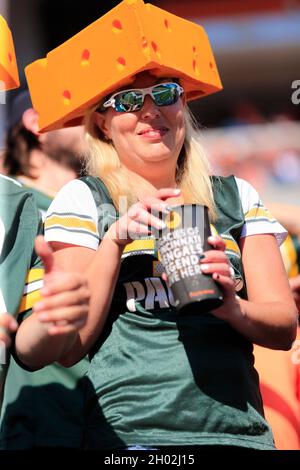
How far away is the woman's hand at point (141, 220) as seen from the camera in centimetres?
179

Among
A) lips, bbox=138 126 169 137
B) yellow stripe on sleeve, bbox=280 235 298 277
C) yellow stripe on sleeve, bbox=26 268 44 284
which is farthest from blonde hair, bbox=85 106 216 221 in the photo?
yellow stripe on sleeve, bbox=280 235 298 277

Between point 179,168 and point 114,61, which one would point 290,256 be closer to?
point 179,168

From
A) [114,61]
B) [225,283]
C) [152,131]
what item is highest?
[114,61]

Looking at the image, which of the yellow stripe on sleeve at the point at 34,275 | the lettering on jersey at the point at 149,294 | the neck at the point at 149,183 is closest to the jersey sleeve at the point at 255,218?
the neck at the point at 149,183

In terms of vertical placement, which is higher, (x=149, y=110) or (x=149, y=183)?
(x=149, y=110)

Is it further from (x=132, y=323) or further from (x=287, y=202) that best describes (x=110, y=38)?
(x=287, y=202)

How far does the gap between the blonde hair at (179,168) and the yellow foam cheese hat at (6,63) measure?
0.20m

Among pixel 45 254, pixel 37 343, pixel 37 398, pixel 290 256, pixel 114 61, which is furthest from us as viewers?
pixel 290 256

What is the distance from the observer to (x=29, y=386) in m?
2.39

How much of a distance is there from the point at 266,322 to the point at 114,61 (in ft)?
2.28

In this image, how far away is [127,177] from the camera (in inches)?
84.7

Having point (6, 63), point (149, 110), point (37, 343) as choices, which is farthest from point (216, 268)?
point (6, 63)

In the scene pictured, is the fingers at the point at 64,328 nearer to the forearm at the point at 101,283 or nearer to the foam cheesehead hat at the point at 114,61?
the forearm at the point at 101,283

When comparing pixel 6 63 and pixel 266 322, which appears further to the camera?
pixel 6 63
